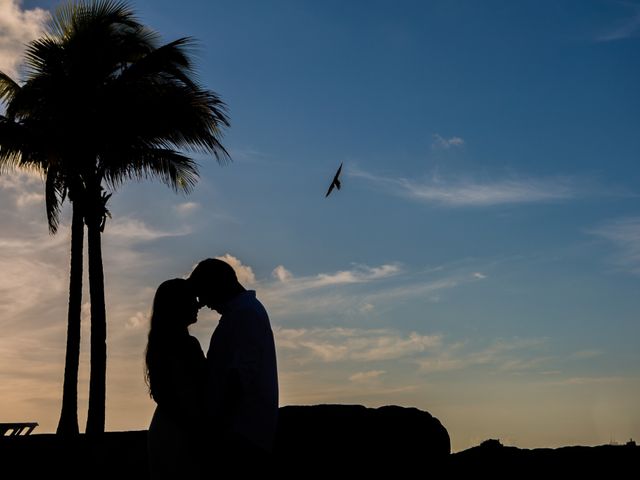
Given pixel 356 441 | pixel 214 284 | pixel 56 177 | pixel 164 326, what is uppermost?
pixel 56 177

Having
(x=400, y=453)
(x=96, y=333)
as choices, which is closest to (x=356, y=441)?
(x=400, y=453)

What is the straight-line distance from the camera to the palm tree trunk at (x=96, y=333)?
52.4ft

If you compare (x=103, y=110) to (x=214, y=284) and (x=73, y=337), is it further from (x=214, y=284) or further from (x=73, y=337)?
(x=214, y=284)

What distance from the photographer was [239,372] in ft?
15.4

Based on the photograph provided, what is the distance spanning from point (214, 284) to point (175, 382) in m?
0.62

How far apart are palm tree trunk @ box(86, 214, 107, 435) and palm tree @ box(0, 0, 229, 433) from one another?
2 centimetres

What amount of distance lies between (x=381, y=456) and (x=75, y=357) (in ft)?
30.5

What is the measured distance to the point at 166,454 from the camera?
4828mm

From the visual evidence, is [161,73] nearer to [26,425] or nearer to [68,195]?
[68,195]

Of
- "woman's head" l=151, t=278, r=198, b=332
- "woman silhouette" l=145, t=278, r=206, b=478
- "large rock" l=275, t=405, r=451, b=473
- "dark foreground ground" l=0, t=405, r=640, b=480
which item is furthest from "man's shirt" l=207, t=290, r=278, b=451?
A: "large rock" l=275, t=405, r=451, b=473

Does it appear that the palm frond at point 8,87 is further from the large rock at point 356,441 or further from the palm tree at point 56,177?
the large rock at point 356,441

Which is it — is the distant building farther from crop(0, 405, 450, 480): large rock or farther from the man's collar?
the man's collar

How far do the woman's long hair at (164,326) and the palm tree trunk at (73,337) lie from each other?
39.0 ft

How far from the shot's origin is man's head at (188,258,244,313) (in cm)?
488
